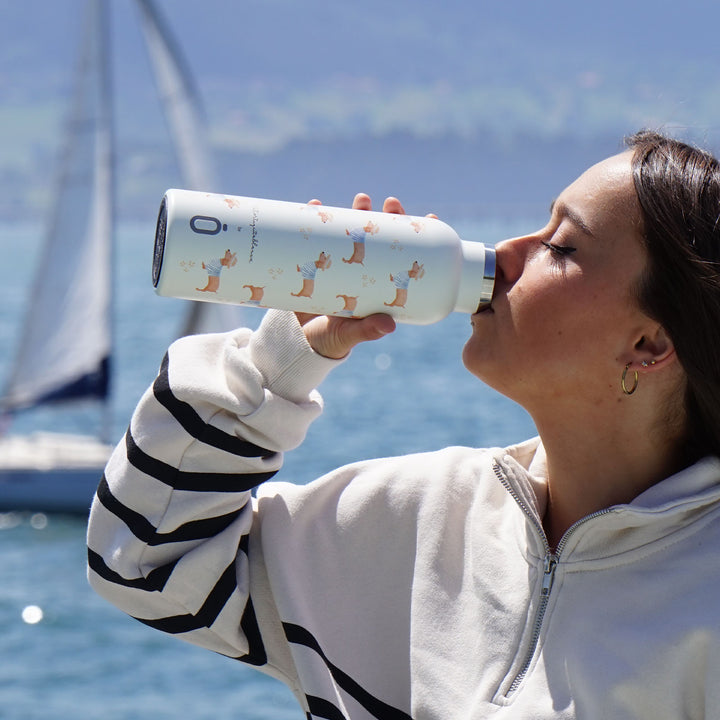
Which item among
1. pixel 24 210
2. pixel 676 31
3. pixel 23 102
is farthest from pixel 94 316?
pixel 23 102

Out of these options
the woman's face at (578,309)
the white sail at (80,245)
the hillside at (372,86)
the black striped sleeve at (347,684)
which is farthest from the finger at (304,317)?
the hillside at (372,86)

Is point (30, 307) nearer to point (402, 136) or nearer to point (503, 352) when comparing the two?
point (503, 352)

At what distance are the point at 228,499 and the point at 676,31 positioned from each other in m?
153

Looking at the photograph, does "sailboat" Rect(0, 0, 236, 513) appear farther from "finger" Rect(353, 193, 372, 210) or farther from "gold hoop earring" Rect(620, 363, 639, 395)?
"gold hoop earring" Rect(620, 363, 639, 395)

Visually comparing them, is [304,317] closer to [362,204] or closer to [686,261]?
[362,204]

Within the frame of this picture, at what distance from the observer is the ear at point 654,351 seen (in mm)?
1280

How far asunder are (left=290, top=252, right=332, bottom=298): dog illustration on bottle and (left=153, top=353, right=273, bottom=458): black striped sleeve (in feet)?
A: 0.62

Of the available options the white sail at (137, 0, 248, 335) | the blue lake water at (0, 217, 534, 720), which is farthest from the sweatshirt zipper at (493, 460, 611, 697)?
the white sail at (137, 0, 248, 335)

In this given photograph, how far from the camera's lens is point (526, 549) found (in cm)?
132

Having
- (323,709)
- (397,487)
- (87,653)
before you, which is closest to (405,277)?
(397,487)

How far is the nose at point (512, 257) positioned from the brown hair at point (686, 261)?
135 millimetres

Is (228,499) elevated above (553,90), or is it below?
above

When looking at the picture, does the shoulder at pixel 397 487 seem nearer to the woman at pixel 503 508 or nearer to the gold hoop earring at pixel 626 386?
the woman at pixel 503 508

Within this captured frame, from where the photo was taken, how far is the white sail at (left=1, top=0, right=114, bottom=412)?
11.0 meters
